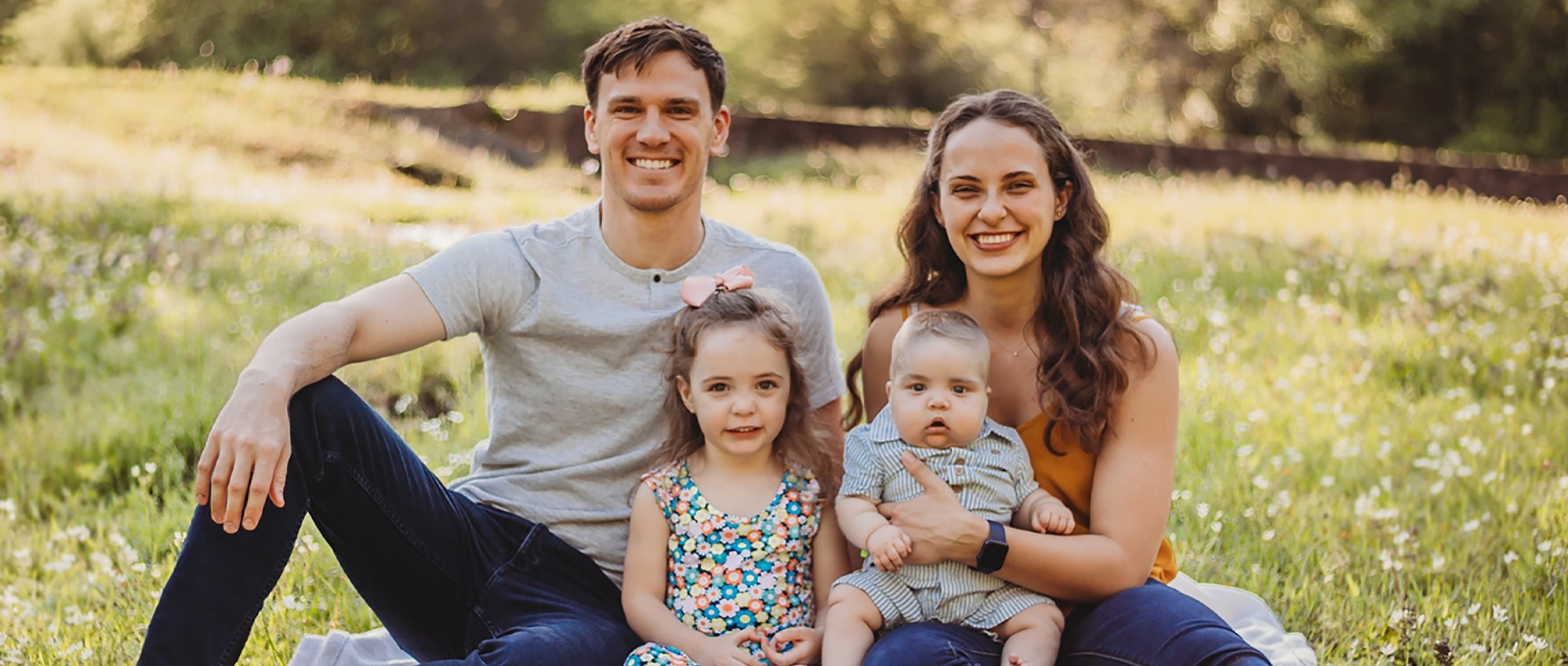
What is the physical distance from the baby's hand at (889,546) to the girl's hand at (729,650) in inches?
14.5

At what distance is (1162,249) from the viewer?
8.50 m

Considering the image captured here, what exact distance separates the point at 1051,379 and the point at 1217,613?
87cm

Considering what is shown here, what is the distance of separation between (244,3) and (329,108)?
13.0 m

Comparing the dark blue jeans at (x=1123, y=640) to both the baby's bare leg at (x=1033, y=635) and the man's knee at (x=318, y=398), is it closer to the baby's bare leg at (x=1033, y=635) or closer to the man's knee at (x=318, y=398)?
the baby's bare leg at (x=1033, y=635)

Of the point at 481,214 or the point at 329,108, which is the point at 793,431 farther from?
the point at 329,108

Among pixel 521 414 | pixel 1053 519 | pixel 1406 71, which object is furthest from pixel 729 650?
pixel 1406 71

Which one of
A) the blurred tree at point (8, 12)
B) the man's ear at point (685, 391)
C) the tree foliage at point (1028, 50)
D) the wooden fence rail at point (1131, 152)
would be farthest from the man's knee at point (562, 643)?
the blurred tree at point (8, 12)

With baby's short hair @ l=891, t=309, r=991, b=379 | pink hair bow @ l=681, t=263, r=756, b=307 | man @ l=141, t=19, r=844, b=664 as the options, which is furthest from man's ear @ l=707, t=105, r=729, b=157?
baby's short hair @ l=891, t=309, r=991, b=379

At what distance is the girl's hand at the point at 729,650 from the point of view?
9.58 feet

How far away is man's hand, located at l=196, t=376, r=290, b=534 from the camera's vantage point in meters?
2.67

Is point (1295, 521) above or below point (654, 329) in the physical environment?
below

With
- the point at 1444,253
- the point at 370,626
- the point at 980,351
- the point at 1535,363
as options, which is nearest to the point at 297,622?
the point at 370,626

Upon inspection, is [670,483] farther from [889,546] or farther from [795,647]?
[889,546]

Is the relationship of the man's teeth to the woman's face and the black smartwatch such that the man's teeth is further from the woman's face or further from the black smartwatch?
the black smartwatch
